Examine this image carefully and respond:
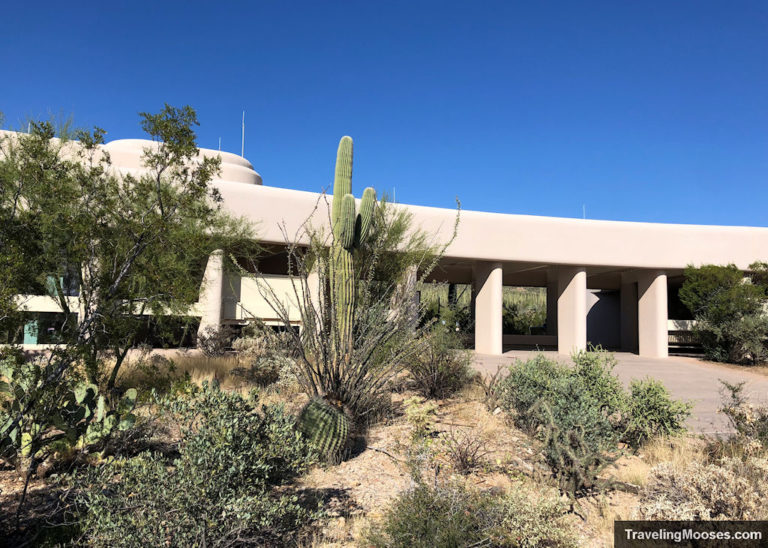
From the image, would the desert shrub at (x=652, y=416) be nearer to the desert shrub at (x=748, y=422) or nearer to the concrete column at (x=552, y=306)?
the desert shrub at (x=748, y=422)

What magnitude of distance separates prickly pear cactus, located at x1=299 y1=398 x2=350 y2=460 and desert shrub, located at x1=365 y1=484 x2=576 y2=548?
5.12ft

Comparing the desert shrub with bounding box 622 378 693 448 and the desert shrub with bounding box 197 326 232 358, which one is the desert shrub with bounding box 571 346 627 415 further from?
the desert shrub with bounding box 197 326 232 358

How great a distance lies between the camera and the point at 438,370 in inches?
334

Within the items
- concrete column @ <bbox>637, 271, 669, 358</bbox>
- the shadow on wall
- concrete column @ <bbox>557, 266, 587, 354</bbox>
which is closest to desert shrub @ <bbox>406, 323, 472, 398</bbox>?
concrete column @ <bbox>557, 266, 587, 354</bbox>

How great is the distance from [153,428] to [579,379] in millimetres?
5281

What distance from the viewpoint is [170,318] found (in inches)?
328

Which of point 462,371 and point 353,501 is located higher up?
point 462,371

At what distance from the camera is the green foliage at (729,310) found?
16.8 meters

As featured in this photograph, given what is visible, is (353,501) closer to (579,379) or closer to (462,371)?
(579,379)

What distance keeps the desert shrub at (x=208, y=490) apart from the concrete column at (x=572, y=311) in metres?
15.8

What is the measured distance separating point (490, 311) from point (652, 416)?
37.6 feet

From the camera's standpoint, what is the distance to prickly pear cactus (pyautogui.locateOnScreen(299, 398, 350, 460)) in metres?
5.14

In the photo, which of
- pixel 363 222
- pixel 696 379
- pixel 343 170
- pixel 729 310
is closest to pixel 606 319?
pixel 729 310

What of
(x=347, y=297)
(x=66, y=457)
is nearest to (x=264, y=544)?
(x=66, y=457)
